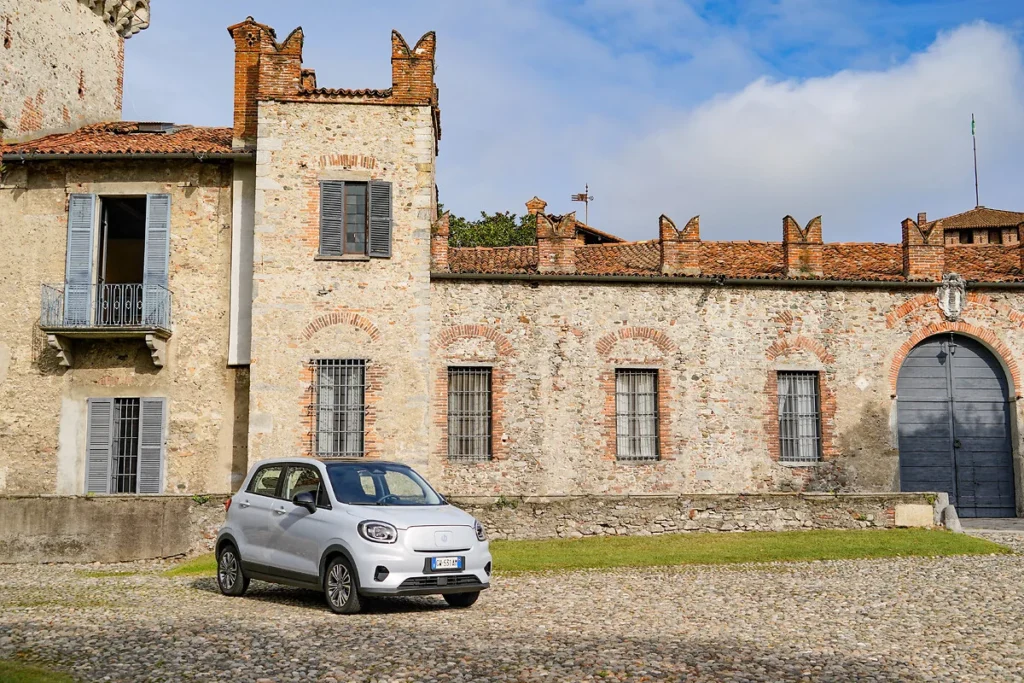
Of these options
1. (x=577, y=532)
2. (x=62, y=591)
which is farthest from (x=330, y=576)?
(x=577, y=532)

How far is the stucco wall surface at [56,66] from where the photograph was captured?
1970 centimetres

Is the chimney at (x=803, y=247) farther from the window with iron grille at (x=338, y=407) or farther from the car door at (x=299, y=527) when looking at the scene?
the car door at (x=299, y=527)

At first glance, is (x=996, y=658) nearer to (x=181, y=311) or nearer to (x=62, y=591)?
(x=62, y=591)

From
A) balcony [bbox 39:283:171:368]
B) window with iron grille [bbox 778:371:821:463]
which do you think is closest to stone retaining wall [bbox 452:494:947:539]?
window with iron grille [bbox 778:371:821:463]

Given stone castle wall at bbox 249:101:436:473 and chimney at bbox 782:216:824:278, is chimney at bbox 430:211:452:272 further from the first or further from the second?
chimney at bbox 782:216:824:278

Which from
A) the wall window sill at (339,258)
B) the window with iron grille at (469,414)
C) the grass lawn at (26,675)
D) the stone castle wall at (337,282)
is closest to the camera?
the grass lawn at (26,675)

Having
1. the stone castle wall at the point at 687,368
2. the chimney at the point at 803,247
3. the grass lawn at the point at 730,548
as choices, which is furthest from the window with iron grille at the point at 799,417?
the grass lawn at the point at 730,548

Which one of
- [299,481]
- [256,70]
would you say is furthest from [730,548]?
[256,70]

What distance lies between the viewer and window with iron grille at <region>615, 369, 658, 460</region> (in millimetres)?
18875

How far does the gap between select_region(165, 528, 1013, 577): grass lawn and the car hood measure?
3331mm

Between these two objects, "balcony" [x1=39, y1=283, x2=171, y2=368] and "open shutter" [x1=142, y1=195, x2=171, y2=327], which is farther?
"open shutter" [x1=142, y1=195, x2=171, y2=327]

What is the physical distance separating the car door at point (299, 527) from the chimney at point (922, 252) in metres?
13.9

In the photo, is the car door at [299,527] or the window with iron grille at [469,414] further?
the window with iron grille at [469,414]

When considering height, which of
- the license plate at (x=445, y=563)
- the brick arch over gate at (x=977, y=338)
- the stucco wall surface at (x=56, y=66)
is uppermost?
the stucco wall surface at (x=56, y=66)
